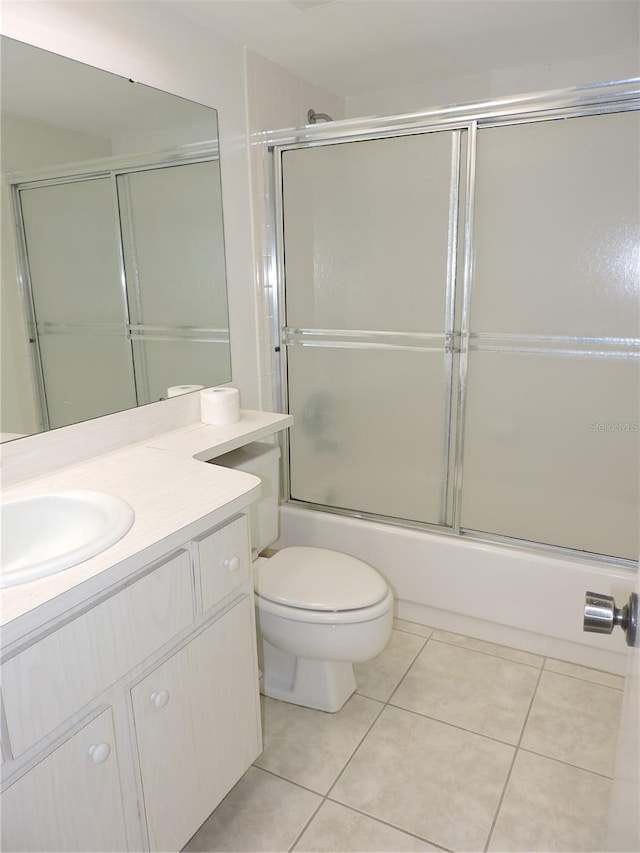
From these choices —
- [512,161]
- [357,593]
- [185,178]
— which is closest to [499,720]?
[357,593]

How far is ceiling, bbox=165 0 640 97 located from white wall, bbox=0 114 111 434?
2.15 ft

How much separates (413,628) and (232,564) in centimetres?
125

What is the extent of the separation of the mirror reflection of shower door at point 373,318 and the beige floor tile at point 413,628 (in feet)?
1.41

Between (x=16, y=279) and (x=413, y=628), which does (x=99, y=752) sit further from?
(x=413, y=628)

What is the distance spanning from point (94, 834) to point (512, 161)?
2.13m

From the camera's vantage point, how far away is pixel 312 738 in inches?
70.1

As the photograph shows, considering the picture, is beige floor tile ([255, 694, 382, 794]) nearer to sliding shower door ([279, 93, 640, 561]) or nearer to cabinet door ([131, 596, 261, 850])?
cabinet door ([131, 596, 261, 850])

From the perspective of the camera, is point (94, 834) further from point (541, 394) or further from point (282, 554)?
point (541, 394)

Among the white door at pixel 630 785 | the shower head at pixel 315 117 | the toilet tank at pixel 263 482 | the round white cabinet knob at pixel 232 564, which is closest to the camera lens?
the white door at pixel 630 785

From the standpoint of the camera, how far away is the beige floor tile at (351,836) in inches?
56.1

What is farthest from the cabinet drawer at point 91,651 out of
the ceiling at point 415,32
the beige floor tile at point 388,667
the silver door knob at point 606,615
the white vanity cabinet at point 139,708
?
the ceiling at point 415,32

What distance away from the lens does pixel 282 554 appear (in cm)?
200

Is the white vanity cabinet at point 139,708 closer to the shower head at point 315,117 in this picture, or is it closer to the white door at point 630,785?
the white door at point 630,785

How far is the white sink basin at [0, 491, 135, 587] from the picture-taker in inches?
48.4
